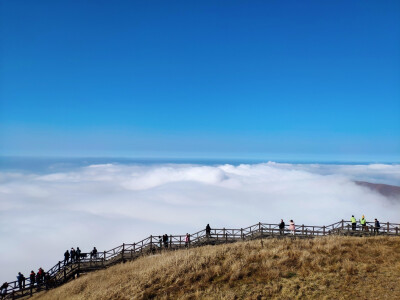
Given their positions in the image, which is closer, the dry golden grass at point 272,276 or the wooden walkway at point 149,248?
the dry golden grass at point 272,276

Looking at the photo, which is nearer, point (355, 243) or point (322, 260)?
point (322, 260)

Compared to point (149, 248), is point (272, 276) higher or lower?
higher

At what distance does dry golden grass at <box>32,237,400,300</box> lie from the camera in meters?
12.6

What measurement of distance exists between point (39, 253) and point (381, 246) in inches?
4377

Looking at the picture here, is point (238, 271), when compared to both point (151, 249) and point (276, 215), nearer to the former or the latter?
point (151, 249)

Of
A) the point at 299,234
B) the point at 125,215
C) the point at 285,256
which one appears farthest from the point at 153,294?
the point at 125,215

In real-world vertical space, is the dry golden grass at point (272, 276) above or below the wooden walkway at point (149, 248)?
above

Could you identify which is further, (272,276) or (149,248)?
(149,248)

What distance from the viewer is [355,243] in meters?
18.9

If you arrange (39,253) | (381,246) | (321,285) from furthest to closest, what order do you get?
(39,253)
(381,246)
(321,285)

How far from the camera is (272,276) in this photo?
1401 centimetres

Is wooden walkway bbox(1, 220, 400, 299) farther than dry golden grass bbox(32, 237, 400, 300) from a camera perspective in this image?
Yes

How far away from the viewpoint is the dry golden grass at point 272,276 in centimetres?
1255

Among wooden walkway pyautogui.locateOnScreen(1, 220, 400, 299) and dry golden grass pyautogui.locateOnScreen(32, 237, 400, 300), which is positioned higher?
dry golden grass pyautogui.locateOnScreen(32, 237, 400, 300)
